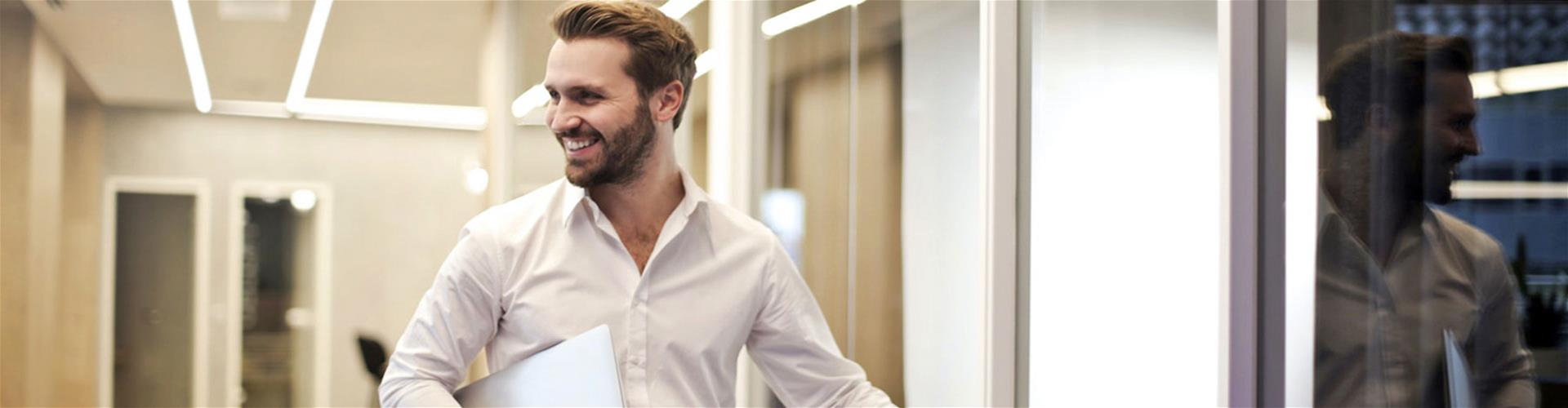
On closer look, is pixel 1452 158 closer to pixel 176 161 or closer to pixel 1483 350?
pixel 1483 350

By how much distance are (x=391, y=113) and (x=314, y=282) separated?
98cm

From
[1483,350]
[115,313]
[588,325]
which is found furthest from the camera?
[115,313]

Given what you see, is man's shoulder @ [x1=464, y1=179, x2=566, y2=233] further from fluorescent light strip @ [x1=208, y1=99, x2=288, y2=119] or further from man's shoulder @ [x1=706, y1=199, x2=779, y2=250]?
fluorescent light strip @ [x1=208, y1=99, x2=288, y2=119]

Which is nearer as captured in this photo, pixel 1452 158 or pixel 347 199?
pixel 1452 158

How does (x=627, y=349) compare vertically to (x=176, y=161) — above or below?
below

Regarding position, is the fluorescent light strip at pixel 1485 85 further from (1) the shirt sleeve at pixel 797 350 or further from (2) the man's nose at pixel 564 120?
(2) the man's nose at pixel 564 120

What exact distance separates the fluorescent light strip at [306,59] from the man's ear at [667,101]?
15.9ft

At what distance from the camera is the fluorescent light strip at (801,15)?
11.6ft

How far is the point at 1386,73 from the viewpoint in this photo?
1.65 meters

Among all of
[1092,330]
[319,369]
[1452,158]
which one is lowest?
[319,369]

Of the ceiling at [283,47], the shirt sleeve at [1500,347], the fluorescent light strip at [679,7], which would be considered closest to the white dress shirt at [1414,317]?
the shirt sleeve at [1500,347]

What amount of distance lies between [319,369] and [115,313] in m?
1.01

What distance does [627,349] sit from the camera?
6.14 ft

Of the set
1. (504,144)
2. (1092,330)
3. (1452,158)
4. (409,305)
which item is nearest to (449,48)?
(504,144)
